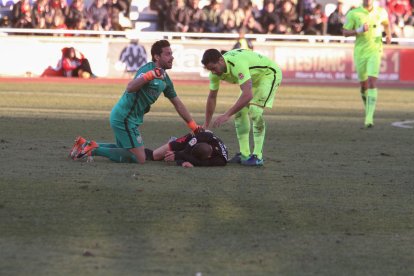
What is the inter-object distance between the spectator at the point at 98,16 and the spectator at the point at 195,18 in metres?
2.71

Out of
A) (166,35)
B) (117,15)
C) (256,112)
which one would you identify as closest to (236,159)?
(256,112)

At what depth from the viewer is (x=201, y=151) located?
41.4 ft

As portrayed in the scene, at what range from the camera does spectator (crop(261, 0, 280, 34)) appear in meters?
37.0

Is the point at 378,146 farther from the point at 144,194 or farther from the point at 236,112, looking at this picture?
the point at 144,194

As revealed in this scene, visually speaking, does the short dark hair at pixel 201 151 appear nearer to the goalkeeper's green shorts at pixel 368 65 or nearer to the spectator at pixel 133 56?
the goalkeeper's green shorts at pixel 368 65

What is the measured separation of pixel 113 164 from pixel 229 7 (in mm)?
25007

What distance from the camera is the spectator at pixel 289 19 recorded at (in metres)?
37.1

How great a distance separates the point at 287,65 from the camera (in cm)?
3528

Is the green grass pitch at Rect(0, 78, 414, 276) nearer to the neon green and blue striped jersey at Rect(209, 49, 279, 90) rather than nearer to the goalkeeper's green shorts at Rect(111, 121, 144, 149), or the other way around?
the goalkeeper's green shorts at Rect(111, 121, 144, 149)

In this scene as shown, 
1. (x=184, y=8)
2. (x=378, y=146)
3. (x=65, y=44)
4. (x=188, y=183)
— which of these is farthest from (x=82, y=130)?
(x=184, y=8)

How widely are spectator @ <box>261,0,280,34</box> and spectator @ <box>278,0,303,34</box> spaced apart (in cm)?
21

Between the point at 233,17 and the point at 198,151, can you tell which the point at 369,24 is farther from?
the point at 233,17

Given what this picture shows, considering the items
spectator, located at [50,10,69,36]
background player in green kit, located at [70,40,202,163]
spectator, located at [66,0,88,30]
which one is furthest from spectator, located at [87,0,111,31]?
background player in green kit, located at [70,40,202,163]

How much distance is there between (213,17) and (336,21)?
4101mm
